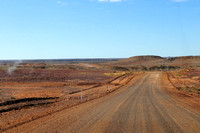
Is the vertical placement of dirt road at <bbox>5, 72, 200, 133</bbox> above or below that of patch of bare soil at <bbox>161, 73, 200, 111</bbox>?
above

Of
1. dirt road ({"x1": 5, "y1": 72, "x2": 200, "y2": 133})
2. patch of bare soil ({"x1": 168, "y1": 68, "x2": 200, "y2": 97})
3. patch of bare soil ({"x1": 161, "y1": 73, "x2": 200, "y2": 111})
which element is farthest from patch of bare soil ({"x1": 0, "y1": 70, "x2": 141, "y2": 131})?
patch of bare soil ({"x1": 168, "y1": 68, "x2": 200, "y2": 97})

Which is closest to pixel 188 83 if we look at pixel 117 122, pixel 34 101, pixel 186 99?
pixel 186 99

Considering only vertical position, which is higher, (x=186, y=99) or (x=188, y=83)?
(x=186, y=99)

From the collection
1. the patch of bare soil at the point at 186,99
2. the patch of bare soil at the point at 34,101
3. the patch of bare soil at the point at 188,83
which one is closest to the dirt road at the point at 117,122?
the patch of bare soil at the point at 34,101

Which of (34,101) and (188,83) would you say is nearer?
(34,101)

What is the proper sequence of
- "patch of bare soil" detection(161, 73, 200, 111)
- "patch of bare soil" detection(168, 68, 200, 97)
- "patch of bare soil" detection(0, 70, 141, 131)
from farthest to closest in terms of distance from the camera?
1. "patch of bare soil" detection(168, 68, 200, 97)
2. "patch of bare soil" detection(161, 73, 200, 111)
3. "patch of bare soil" detection(0, 70, 141, 131)

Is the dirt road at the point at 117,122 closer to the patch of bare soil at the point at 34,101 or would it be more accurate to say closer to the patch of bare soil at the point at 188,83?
the patch of bare soil at the point at 34,101

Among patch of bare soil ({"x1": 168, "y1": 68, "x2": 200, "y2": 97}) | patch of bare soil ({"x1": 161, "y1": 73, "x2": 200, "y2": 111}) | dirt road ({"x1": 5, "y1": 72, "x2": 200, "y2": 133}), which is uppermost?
dirt road ({"x1": 5, "y1": 72, "x2": 200, "y2": 133})

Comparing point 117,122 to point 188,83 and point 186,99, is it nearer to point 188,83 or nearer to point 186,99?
point 186,99

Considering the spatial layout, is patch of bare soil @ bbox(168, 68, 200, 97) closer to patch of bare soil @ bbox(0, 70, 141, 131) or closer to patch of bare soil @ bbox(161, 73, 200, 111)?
patch of bare soil @ bbox(161, 73, 200, 111)

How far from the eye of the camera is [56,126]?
1052cm

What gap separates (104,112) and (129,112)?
1.60 m

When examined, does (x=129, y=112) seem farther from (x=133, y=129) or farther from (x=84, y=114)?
(x=133, y=129)

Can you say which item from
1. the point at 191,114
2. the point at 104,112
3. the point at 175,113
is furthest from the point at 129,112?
the point at 191,114
